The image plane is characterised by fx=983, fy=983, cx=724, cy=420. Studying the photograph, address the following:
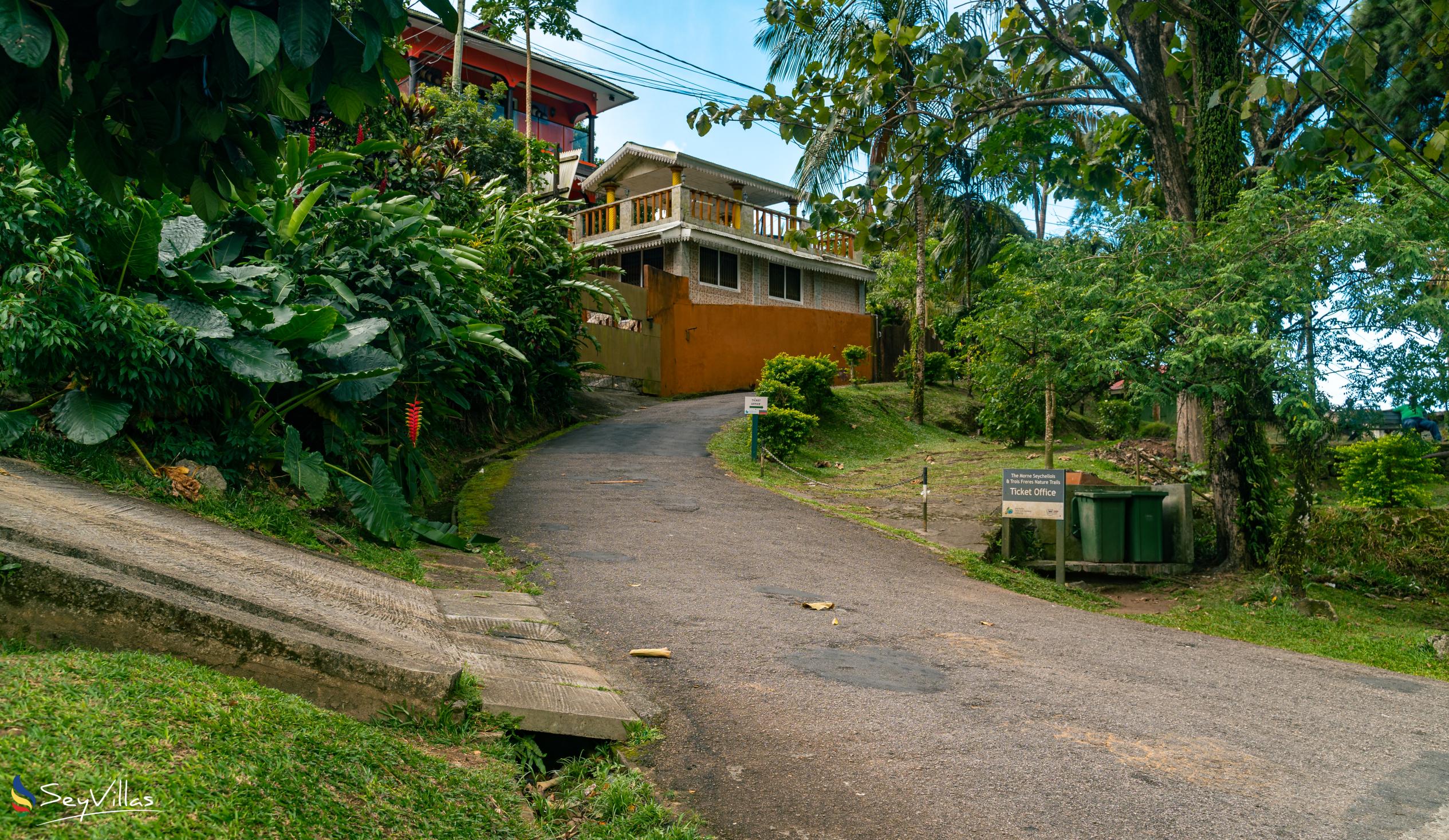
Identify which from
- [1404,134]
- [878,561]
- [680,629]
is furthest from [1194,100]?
[680,629]

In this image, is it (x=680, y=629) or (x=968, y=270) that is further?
(x=968, y=270)

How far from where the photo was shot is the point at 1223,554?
38.4ft

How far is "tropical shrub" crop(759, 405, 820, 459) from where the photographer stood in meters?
17.7

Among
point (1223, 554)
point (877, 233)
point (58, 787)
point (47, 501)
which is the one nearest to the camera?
point (58, 787)

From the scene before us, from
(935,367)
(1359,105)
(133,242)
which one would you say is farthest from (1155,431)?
(133,242)

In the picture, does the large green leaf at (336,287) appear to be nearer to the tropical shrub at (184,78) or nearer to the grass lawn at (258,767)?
the grass lawn at (258,767)

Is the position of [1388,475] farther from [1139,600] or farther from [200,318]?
[200,318]

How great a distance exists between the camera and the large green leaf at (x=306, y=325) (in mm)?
7680

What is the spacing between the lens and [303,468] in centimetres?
788

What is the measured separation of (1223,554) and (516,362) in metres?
11.1

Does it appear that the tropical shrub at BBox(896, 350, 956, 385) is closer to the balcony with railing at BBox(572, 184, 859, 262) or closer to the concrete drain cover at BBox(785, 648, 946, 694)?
the balcony with railing at BBox(572, 184, 859, 262)

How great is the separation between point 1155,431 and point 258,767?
25.1 meters

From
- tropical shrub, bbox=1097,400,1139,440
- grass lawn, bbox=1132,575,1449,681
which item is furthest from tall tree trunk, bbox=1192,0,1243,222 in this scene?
tropical shrub, bbox=1097,400,1139,440

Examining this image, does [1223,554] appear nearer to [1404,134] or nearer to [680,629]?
[1404,134]
